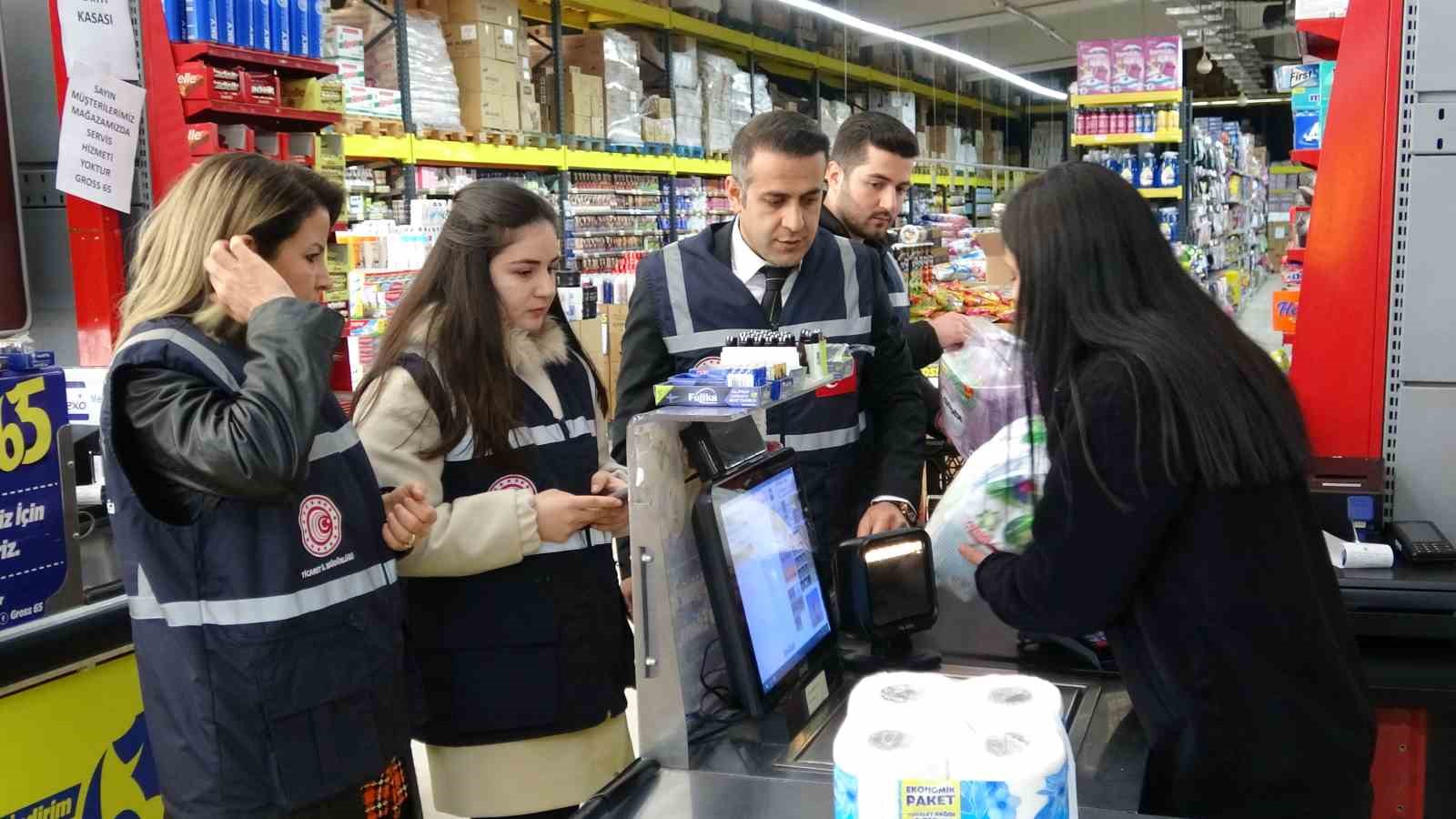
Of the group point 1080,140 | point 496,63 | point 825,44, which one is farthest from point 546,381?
point 825,44

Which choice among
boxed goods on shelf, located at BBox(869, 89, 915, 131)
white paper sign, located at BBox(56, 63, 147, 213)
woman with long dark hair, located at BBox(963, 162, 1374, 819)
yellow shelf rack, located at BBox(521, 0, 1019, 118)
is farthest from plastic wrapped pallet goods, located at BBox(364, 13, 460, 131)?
boxed goods on shelf, located at BBox(869, 89, 915, 131)

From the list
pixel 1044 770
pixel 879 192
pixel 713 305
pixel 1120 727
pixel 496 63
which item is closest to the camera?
pixel 1044 770

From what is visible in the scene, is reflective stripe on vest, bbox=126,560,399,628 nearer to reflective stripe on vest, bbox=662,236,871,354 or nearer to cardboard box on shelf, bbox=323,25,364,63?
reflective stripe on vest, bbox=662,236,871,354

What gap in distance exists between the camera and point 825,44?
46.8 feet

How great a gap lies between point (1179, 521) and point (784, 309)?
1.17 metres

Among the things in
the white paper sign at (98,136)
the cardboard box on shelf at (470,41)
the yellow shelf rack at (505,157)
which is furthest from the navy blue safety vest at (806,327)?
the cardboard box on shelf at (470,41)

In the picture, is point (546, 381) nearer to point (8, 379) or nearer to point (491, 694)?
point (491, 694)

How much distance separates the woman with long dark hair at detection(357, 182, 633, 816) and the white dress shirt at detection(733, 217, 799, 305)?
611mm

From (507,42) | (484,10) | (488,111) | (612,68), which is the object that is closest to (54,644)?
(488,111)

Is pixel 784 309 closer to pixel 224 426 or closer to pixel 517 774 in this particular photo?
pixel 517 774

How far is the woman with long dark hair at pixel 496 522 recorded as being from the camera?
72.9 inches

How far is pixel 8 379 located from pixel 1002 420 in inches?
76.6

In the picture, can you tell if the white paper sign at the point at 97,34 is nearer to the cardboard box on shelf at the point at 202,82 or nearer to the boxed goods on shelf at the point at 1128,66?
the cardboard box on shelf at the point at 202,82

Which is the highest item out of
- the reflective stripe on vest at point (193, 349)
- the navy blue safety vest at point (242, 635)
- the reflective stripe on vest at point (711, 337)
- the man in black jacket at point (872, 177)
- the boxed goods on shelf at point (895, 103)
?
the boxed goods on shelf at point (895, 103)
